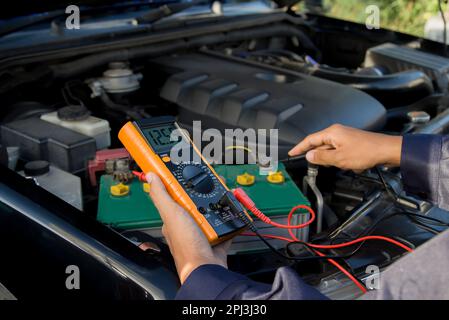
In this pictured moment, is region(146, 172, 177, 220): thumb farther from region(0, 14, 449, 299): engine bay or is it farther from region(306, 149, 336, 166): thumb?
region(306, 149, 336, 166): thumb

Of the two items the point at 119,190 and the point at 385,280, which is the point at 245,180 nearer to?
the point at 119,190

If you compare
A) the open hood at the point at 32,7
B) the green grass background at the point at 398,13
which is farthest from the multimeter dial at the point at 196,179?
the green grass background at the point at 398,13

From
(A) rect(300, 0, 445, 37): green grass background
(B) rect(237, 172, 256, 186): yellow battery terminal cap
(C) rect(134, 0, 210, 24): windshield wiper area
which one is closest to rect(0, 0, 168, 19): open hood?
(C) rect(134, 0, 210, 24): windshield wiper area

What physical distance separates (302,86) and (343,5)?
539cm

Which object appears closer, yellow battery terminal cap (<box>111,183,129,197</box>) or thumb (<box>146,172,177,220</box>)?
thumb (<box>146,172,177,220</box>)

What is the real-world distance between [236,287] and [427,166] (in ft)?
1.95

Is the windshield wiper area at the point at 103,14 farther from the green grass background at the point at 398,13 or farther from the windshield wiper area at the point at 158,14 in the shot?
the green grass background at the point at 398,13

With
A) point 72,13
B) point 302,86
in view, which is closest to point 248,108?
Answer: point 302,86

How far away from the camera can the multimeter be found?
994 millimetres

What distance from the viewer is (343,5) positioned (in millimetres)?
6605

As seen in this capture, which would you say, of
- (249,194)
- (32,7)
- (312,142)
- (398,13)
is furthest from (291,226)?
(398,13)

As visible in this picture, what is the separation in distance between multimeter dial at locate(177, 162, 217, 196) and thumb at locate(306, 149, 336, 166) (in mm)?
292

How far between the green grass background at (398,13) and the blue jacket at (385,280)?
16.3 ft
